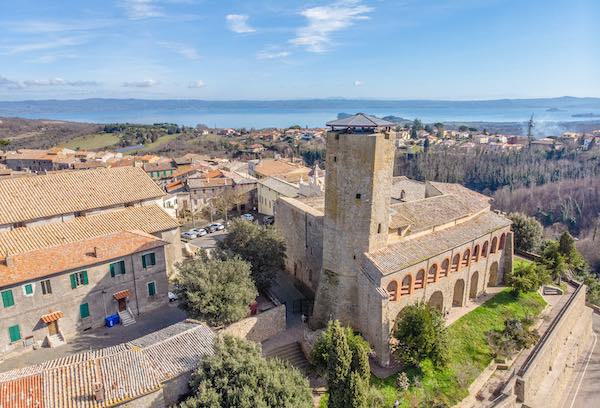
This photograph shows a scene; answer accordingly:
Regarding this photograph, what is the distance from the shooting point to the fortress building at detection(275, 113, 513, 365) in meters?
22.5

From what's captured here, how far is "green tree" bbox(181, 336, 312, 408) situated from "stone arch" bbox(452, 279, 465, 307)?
18.2 metres

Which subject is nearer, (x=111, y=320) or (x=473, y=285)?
(x=111, y=320)

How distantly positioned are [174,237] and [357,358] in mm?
19428

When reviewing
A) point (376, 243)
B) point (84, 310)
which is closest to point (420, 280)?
point (376, 243)

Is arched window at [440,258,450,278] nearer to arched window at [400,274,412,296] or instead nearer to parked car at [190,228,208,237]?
arched window at [400,274,412,296]

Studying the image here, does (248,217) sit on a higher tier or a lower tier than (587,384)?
higher

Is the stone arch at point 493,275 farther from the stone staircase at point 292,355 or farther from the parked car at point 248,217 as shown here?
the parked car at point 248,217

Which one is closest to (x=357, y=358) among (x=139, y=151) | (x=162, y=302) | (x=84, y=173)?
(x=162, y=302)

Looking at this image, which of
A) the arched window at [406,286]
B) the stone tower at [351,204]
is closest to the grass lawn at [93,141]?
the stone tower at [351,204]

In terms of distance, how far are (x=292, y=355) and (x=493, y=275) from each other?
2068cm

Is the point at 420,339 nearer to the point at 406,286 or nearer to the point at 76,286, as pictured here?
the point at 406,286

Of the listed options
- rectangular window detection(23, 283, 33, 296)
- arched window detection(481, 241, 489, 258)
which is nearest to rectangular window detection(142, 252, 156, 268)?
rectangular window detection(23, 283, 33, 296)

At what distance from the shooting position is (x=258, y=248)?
27688mm

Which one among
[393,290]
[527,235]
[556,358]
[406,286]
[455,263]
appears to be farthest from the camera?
[527,235]
